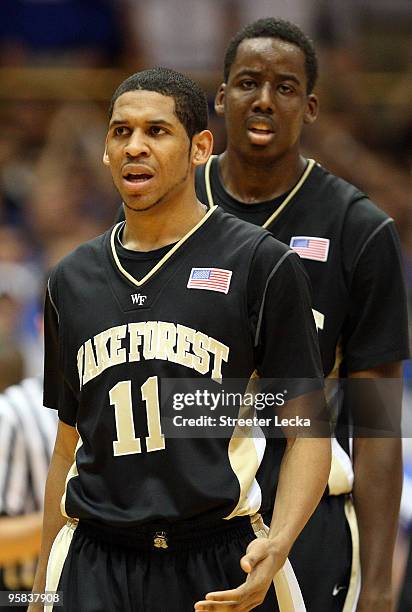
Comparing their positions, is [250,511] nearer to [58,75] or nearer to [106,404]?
[106,404]

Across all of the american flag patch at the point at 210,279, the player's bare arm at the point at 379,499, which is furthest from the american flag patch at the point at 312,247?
the american flag patch at the point at 210,279

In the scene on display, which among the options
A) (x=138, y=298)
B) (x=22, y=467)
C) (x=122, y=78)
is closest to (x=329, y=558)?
(x=138, y=298)

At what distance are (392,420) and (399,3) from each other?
857cm

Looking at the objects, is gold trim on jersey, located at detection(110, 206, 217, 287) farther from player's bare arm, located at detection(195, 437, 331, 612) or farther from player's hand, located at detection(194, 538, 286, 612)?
player's hand, located at detection(194, 538, 286, 612)

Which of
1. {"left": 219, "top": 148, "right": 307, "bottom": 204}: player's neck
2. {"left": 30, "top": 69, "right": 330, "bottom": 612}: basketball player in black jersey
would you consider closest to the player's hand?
{"left": 30, "top": 69, "right": 330, "bottom": 612}: basketball player in black jersey

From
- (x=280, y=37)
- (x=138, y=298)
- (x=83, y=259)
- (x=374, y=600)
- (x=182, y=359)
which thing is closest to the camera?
(x=182, y=359)

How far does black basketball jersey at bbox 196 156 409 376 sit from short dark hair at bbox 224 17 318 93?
424mm

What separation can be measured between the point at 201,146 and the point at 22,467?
1.97 m

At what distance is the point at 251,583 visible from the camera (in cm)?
285

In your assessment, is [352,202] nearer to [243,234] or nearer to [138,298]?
[243,234]

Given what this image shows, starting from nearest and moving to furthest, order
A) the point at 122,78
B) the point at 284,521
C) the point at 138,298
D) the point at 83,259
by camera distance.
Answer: the point at 284,521, the point at 138,298, the point at 83,259, the point at 122,78

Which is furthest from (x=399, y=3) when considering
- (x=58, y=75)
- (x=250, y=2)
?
(x=58, y=75)

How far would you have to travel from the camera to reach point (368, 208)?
12.7 feet

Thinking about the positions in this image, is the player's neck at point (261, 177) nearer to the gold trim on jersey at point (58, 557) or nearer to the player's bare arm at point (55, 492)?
the player's bare arm at point (55, 492)
